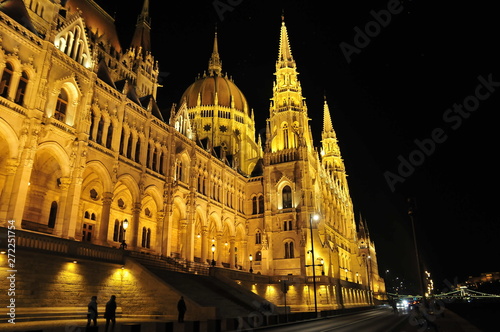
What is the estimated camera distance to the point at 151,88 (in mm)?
61094

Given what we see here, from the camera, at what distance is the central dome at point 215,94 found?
76.4 meters

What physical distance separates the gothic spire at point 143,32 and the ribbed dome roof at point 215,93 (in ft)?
50.0

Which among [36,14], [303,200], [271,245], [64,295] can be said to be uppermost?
[36,14]

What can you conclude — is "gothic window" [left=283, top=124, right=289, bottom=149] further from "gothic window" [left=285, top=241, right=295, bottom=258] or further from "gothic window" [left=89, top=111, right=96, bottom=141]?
"gothic window" [left=89, top=111, right=96, bottom=141]

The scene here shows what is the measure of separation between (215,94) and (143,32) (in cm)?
1906

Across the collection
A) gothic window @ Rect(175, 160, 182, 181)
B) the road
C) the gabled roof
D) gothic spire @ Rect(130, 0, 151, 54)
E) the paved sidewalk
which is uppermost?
gothic spire @ Rect(130, 0, 151, 54)

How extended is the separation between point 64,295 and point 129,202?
762 inches

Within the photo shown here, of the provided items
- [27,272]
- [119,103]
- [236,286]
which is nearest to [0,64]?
[119,103]

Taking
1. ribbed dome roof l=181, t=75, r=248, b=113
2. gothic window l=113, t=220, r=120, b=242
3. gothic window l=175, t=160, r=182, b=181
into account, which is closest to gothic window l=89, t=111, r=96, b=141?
gothic window l=113, t=220, r=120, b=242

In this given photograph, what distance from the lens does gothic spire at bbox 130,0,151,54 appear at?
2453 inches

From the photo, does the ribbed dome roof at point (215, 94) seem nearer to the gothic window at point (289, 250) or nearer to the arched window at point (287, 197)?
the arched window at point (287, 197)

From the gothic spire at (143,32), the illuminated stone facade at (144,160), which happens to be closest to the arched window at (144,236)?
the illuminated stone facade at (144,160)

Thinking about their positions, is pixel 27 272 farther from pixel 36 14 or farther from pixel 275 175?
pixel 275 175

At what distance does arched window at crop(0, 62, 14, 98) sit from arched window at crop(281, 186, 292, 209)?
3953 centimetres
